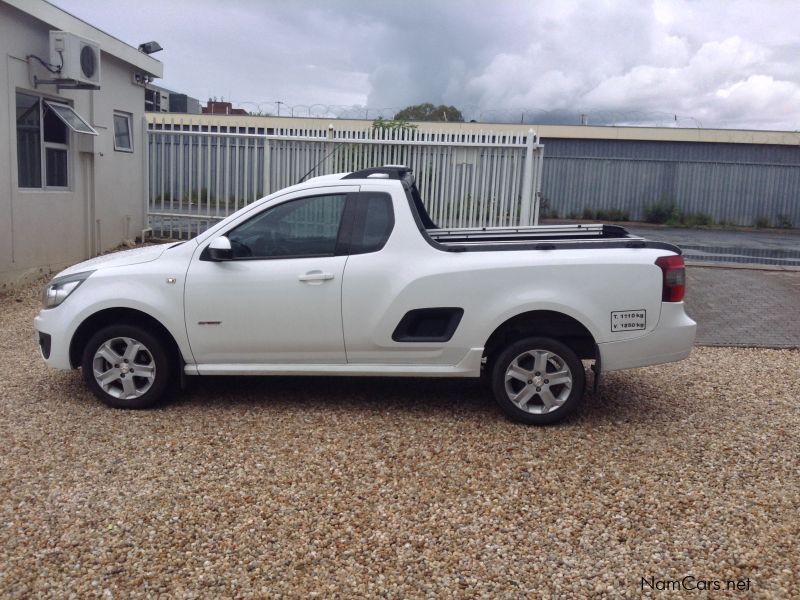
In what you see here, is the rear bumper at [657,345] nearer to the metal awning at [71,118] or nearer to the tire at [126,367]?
the tire at [126,367]

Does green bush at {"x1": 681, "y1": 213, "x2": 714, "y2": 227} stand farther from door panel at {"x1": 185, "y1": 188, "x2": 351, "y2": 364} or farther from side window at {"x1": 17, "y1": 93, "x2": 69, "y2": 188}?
door panel at {"x1": 185, "y1": 188, "x2": 351, "y2": 364}

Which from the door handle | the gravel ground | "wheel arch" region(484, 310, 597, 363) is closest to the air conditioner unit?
the gravel ground

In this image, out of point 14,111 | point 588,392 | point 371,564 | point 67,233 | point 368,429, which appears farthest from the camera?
point 67,233

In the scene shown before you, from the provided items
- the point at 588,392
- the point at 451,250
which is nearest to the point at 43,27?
the point at 451,250

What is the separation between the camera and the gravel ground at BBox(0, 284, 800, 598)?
368 centimetres

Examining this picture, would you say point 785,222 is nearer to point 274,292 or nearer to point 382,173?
point 382,173

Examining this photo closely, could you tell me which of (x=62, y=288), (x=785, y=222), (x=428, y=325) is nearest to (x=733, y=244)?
(x=785, y=222)

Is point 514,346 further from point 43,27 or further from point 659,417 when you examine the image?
point 43,27

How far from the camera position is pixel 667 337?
18.7ft

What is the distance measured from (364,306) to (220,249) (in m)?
1.14

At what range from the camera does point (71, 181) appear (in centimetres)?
1234

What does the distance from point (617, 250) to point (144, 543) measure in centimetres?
366

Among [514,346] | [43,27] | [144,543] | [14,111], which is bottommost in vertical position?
[144,543]

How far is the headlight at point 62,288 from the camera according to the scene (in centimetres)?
606
